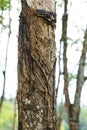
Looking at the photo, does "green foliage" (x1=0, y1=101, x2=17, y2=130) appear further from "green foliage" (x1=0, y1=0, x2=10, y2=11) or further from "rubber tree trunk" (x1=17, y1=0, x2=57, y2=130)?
"rubber tree trunk" (x1=17, y1=0, x2=57, y2=130)

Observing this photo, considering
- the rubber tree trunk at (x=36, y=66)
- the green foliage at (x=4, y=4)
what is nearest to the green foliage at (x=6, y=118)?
the green foliage at (x=4, y=4)

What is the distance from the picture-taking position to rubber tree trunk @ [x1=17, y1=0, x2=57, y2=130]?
305cm

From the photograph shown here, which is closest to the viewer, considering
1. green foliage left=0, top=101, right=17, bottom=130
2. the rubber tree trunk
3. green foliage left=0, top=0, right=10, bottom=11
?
the rubber tree trunk

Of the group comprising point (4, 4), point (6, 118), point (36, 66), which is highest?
point (4, 4)

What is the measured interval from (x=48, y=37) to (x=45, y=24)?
0.33 ft

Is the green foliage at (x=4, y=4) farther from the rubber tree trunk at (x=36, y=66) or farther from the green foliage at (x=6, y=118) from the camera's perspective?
the green foliage at (x=6, y=118)

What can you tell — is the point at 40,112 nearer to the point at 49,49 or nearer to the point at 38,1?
the point at 49,49

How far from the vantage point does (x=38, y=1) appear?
10.2ft

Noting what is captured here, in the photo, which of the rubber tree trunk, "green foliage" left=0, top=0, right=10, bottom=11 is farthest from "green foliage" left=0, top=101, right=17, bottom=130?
the rubber tree trunk

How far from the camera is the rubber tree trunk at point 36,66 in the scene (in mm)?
3051

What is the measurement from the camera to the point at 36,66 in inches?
122

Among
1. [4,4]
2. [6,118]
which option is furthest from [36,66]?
[6,118]

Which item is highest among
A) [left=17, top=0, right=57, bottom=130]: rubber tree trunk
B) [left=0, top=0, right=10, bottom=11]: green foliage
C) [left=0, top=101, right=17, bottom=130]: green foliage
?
[left=0, top=0, right=10, bottom=11]: green foliage

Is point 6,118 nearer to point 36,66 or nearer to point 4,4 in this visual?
point 4,4
